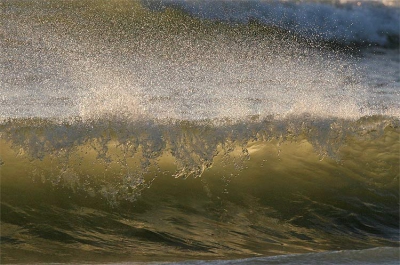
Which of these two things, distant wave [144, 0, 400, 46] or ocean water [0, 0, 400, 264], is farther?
distant wave [144, 0, 400, 46]

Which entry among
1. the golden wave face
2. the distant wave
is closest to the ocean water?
the golden wave face

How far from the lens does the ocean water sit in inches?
173

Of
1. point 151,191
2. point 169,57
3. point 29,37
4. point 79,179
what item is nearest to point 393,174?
point 151,191

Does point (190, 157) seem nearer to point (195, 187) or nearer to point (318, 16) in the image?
point (195, 187)

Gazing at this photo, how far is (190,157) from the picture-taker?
5211mm

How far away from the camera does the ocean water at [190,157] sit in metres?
4.40

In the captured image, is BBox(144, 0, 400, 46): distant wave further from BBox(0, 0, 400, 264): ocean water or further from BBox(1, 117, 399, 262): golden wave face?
BBox(1, 117, 399, 262): golden wave face

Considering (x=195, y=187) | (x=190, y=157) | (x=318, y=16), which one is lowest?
(x=195, y=187)

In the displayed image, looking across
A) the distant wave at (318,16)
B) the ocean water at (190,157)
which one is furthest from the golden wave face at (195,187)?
the distant wave at (318,16)

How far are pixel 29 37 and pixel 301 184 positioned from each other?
386 cm

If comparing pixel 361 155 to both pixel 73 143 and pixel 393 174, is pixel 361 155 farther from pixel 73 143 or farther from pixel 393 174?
pixel 73 143

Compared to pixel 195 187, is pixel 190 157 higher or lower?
higher

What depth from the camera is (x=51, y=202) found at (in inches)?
193

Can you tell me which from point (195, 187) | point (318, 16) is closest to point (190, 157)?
point (195, 187)
